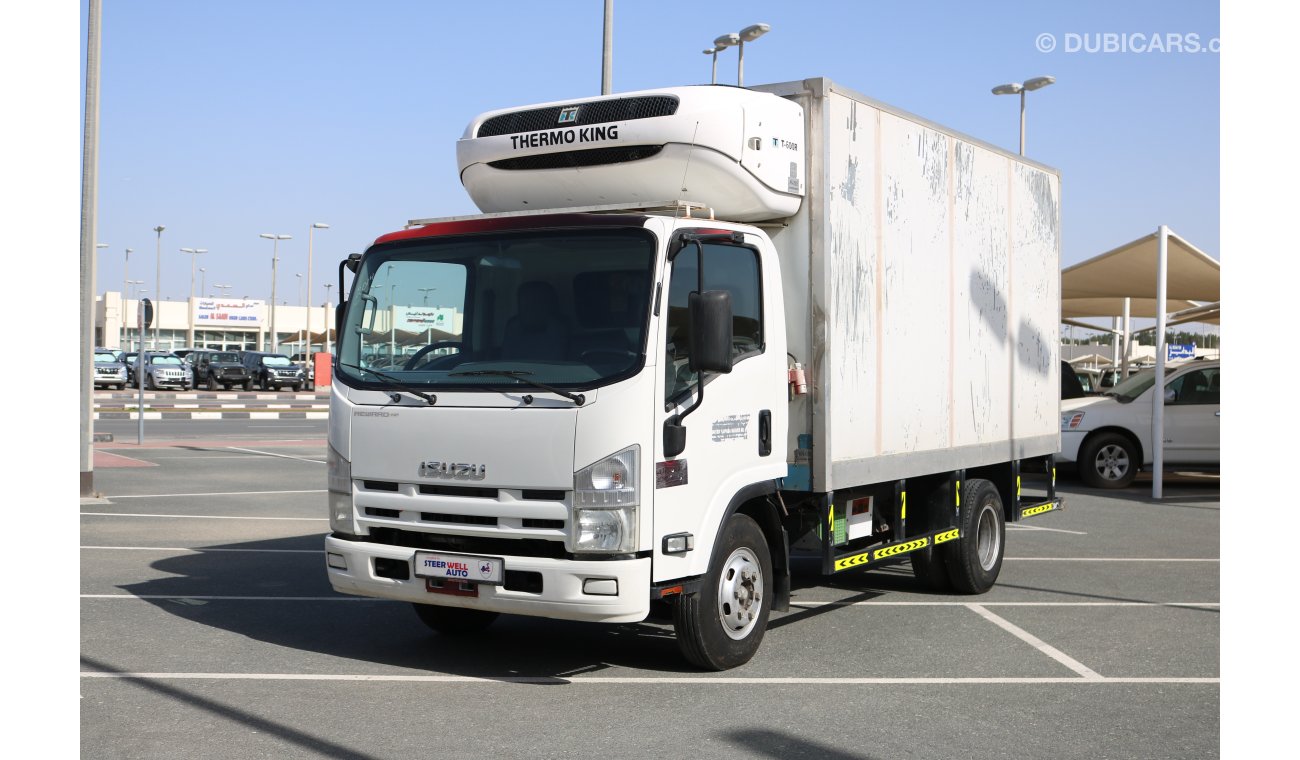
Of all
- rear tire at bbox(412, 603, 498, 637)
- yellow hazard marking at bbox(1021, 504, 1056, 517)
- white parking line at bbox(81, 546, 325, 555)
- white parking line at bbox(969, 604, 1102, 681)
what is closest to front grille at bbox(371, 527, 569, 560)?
rear tire at bbox(412, 603, 498, 637)

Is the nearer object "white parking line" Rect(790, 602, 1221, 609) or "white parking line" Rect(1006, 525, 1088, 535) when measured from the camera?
"white parking line" Rect(790, 602, 1221, 609)

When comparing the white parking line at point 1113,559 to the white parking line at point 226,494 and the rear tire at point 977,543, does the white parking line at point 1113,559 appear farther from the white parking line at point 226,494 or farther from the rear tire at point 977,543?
the white parking line at point 226,494

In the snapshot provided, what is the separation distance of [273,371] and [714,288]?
47.2 m

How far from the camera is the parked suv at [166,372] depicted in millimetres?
50062

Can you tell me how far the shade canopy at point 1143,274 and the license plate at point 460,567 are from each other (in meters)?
15.2

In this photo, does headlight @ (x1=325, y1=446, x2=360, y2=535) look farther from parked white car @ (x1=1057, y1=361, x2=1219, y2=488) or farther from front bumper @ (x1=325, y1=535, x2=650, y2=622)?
parked white car @ (x1=1057, y1=361, x2=1219, y2=488)

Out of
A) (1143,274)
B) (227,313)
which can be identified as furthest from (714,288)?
(227,313)

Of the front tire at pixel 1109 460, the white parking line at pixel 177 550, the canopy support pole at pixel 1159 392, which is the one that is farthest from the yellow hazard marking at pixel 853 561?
the front tire at pixel 1109 460

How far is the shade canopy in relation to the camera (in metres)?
20.6

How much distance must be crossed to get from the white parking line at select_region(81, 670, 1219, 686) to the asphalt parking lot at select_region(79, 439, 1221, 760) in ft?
0.08

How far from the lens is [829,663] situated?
7.27 meters

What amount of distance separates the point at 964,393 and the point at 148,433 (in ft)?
69.2

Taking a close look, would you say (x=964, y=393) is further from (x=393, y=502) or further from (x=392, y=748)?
(x=392, y=748)
